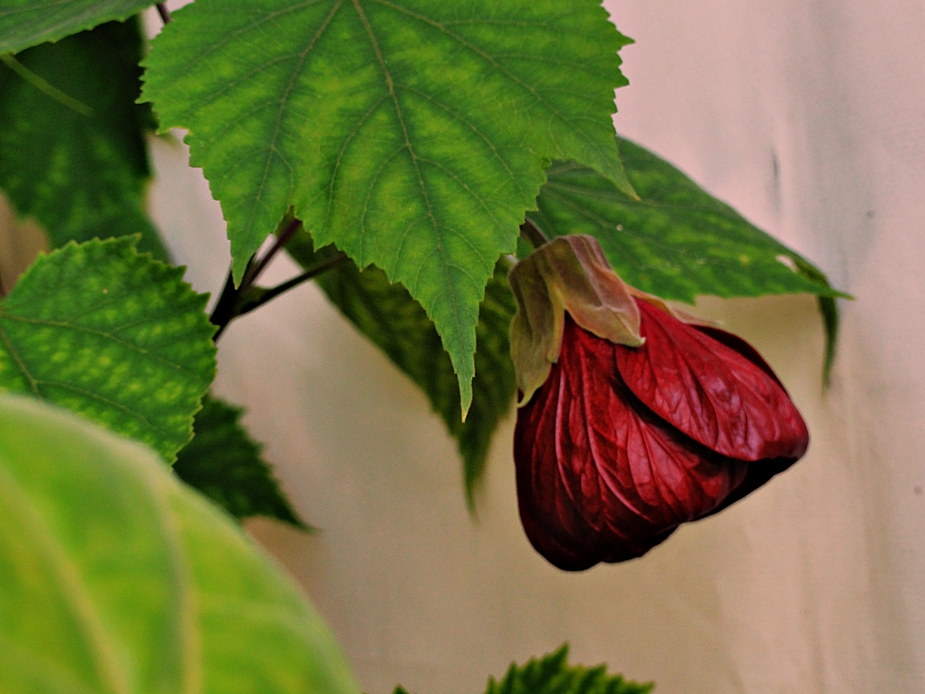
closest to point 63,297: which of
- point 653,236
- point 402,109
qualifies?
point 402,109

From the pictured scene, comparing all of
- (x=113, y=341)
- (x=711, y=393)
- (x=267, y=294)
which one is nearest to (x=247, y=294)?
(x=267, y=294)

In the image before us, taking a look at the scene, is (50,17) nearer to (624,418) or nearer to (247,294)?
(247,294)

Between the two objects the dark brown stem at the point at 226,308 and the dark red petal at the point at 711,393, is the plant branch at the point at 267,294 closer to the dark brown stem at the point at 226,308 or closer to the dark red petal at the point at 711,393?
the dark brown stem at the point at 226,308

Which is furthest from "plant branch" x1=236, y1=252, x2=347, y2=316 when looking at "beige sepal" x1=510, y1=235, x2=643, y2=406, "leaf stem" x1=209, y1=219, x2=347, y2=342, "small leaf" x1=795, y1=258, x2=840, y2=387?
"small leaf" x1=795, y1=258, x2=840, y2=387

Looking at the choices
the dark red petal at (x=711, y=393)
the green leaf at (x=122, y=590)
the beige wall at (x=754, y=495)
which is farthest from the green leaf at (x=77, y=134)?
the green leaf at (x=122, y=590)

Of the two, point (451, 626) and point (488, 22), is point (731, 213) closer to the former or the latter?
point (488, 22)

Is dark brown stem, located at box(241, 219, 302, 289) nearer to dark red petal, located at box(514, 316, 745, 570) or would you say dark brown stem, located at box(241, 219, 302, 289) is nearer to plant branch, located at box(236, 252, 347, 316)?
plant branch, located at box(236, 252, 347, 316)
